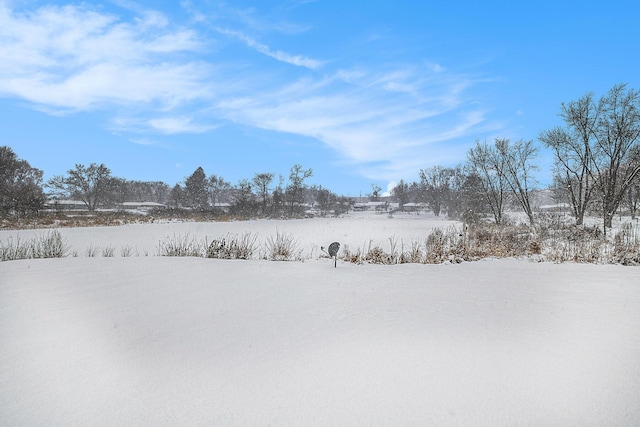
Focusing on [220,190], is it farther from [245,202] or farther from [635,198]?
[635,198]

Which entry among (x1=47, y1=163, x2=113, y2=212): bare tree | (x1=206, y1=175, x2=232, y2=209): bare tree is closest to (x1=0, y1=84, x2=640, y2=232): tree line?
(x1=47, y1=163, x2=113, y2=212): bare tree

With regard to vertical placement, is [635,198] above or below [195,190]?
below

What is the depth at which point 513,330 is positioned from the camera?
11.5ft

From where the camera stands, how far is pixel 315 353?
9.83 feet

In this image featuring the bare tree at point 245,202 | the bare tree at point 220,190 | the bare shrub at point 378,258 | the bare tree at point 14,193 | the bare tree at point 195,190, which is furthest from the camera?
the bare tree at point 220,190

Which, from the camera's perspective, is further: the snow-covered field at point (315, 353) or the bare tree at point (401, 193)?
the bare tree at point (401, 193)

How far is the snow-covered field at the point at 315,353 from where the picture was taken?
228 cm

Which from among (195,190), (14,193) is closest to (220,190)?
(195,190)

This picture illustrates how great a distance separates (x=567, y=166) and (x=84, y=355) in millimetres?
27929

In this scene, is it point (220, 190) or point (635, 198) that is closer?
point (635, 198)

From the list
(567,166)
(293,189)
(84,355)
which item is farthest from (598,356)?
(293,189)

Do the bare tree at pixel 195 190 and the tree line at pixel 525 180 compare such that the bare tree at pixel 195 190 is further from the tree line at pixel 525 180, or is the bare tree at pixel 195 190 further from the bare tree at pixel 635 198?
the bare tree at pixel 635 198

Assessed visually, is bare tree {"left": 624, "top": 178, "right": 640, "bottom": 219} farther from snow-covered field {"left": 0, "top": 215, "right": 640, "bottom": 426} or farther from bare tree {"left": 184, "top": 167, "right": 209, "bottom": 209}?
bare tree {"left": 184, "top": 167, "right": 209, "bottom": 209}

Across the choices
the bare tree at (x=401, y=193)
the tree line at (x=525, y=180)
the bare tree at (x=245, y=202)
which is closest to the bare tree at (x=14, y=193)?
the tree line at (x=525, y=180)
